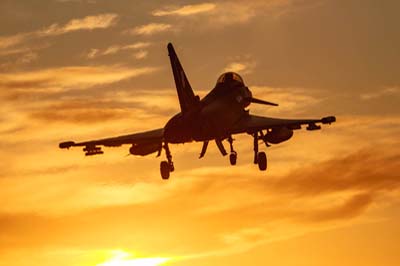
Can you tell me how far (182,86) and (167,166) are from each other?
7.34 metres

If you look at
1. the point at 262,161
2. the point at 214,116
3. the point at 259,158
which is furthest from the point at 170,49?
the point at 262,161

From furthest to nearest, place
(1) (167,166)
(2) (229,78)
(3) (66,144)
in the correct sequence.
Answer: (2) (229,78) → (3) (66,144) → (1) (167,166)

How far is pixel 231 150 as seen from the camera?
102312 millimetres

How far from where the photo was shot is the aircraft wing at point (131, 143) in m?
106

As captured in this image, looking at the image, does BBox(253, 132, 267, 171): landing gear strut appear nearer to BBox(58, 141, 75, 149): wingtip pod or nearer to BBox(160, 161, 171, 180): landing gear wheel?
BBox(160, 161, 171, 180): landing gear wheel

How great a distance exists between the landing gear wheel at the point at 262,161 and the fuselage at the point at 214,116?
3.92 metres

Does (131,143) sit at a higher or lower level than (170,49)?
lower

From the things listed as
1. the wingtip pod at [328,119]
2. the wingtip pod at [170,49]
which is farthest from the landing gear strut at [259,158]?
the wingtip pod at [170,49]

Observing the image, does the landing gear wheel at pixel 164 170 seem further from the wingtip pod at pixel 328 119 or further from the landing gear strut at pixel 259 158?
the wingtip pod at pixel 328 119

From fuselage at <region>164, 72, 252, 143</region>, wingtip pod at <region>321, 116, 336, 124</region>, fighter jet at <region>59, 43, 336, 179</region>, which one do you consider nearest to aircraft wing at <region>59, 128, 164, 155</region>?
fighter jet at <region>59, 43, 336, 179</region>

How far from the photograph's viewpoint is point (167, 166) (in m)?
104

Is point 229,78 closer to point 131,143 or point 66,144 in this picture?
point 131,143

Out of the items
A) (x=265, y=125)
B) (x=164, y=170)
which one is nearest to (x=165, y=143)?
(x=164, y=170)

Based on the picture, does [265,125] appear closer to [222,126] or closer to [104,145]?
[222,126]
